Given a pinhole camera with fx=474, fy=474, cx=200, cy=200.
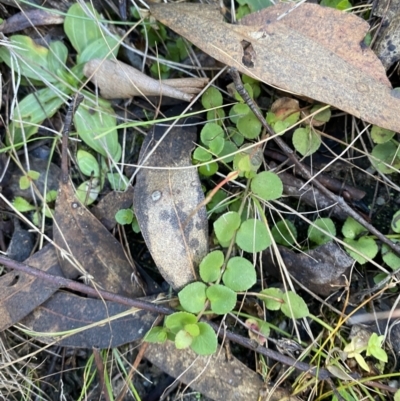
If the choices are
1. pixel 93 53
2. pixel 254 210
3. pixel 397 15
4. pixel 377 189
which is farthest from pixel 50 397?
pixel 397 15

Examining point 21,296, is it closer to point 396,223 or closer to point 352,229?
point 352,229

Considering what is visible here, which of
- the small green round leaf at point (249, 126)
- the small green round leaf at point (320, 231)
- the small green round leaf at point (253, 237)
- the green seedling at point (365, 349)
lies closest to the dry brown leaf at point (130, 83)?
the small green round leaf at point (249, 126)

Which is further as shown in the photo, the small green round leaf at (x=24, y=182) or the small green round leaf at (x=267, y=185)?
the small green round leaf at (x=24, y=182)

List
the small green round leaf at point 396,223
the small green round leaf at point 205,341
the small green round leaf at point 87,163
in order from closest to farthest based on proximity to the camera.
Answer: the small green round leaf at point 205,341, the small green round leaf at point 396,223, the small green round leaf at point 87,163

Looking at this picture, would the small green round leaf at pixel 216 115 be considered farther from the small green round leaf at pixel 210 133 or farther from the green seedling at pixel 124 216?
the green seedling at pixel 124 216

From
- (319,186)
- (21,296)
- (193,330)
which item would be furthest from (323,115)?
(21,296)

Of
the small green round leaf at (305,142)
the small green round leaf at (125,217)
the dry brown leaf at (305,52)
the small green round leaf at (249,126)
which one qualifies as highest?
the dry brown leaf at (305,52)

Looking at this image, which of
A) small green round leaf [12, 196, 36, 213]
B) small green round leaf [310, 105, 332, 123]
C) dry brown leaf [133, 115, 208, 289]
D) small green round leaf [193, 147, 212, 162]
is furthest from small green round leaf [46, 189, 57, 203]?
small green round leaf [310, 105, 332, 123]

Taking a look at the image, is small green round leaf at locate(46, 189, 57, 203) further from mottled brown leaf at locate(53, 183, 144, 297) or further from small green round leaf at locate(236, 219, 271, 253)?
small green round leaf at locate(236, 219, 271, 253)
